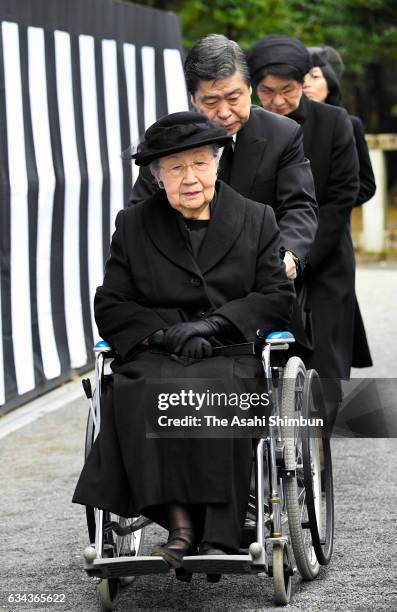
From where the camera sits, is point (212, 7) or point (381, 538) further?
point (212, 7)

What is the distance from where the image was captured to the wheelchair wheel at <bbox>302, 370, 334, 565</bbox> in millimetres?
5098

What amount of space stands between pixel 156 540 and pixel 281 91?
81.8 inches

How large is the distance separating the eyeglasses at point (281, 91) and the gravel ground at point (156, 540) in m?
1.74

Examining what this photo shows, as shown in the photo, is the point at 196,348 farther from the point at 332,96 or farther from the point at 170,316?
the point at 332,96

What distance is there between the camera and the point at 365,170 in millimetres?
7781

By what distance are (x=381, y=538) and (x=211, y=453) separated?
134 cm

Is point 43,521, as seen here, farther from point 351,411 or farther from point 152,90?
point 152,90

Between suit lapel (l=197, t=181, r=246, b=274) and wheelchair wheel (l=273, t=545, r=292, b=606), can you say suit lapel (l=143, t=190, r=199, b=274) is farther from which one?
wheelchair wheel (l=273, t=545, r=292, b=606)

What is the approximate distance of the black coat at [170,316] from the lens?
4.77 meters

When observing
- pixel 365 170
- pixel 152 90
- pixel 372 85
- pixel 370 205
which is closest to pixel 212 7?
pixel 372 85

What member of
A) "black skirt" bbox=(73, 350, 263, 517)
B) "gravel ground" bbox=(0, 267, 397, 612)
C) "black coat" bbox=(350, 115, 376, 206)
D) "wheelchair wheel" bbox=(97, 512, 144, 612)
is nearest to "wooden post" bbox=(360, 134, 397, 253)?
"gravel ground" bbox=(0, 267, 397, 612)

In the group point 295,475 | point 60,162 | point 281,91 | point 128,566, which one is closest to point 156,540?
point 295,475

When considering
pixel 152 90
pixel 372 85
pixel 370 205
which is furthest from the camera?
pixel 372 85

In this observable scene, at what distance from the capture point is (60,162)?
32.4ft
